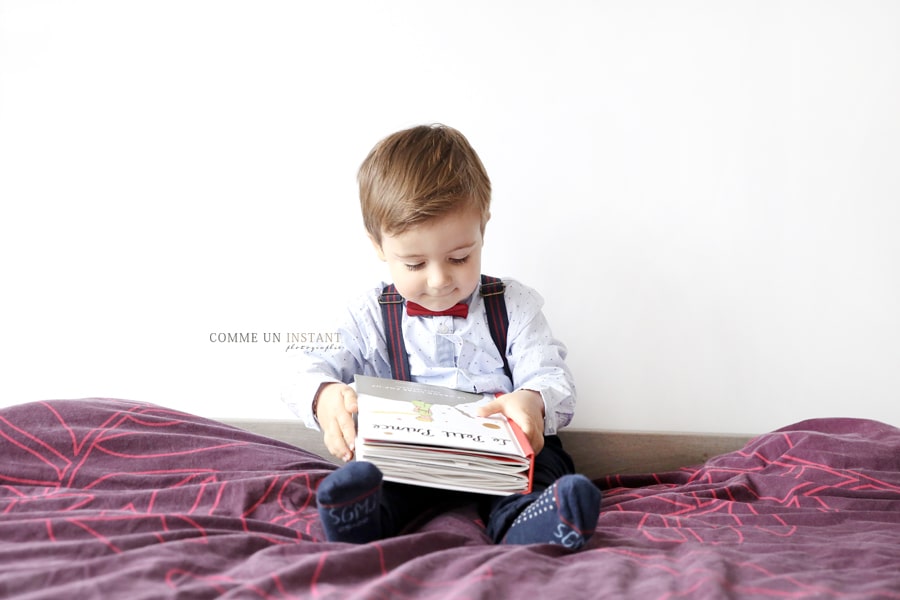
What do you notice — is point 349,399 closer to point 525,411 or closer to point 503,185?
point 525,411

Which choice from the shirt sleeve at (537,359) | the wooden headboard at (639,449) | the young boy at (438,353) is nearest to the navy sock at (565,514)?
the young boy at (438,353)

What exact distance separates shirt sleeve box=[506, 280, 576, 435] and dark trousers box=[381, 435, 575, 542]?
58 millimetres

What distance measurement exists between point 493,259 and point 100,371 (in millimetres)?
857

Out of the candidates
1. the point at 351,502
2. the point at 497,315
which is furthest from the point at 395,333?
the point at 351,502

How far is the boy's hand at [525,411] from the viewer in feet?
3.30

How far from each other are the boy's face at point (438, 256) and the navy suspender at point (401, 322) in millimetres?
116

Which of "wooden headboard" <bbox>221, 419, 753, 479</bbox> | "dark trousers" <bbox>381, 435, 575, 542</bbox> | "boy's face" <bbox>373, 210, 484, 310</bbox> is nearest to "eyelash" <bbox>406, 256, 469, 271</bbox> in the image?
"boy's face" <bbox>373, 210, 484, 310</bbox>

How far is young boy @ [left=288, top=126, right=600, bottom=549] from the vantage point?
0.84m

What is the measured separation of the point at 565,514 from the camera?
2.67 ft

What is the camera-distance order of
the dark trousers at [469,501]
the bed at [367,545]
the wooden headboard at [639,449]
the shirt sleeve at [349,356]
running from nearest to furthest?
the bed at [367,545] → the dark trousers at [469,501] → the shirt sleeve at [349,356] → the wooden headboard at [639,449]

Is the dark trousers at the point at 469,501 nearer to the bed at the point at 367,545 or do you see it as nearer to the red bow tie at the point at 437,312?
the bed at the point at 367,545

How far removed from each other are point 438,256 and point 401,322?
0.22 metres

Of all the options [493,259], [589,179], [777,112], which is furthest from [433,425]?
[777,112]

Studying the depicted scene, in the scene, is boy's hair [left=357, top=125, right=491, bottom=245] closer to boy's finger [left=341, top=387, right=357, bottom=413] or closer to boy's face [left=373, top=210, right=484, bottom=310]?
boy's face [left=373, top=210, right=484, bottom=310]
